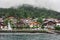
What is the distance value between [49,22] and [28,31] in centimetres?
914

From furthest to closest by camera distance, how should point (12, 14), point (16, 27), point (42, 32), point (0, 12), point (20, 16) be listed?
point (0, 12) → point (12, 14) → point (20, 16) → point (16, 27) → point (42, 32)

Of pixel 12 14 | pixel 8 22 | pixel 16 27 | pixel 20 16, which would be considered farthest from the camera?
pixel 12 14

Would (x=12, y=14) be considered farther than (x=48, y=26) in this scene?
Yes

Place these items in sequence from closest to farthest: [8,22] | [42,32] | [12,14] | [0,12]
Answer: [42,32]
[8,22]
[12,14]
[0,12]

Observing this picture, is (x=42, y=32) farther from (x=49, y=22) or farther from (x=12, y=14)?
(x=12, y=14)

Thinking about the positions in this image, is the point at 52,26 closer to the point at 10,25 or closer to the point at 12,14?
the point at 10,25

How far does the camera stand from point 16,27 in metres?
39.5

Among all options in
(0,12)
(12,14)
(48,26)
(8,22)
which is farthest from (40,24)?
(0,12)

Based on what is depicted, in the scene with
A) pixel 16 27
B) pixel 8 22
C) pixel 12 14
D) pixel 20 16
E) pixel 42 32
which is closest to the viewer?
→ pixel 42 32

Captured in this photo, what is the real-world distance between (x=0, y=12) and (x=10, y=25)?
23.1 m

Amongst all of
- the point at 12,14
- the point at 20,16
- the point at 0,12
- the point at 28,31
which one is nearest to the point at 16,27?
the point at 28,31

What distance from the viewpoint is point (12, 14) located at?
56.2 metres

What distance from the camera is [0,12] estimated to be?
6288 cm

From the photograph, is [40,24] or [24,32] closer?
[24,32]
